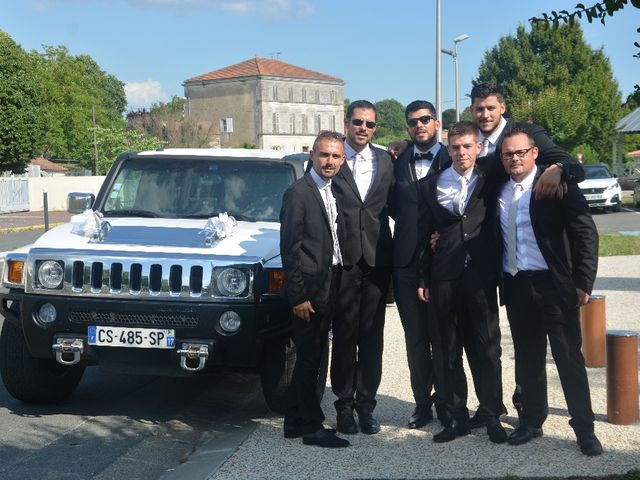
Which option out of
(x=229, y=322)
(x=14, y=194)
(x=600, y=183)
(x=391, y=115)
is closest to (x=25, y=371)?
(x=229, y=322)

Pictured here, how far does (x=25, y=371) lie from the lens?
712 centimetres

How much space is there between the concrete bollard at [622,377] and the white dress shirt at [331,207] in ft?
6.06

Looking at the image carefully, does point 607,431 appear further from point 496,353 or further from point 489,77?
point 489,77

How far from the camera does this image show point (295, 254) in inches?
237

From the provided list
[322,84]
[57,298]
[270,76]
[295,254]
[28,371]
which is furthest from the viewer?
[322,84]

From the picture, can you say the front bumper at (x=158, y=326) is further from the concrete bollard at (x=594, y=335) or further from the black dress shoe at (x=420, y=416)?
the concrete bollard at (x=594, y=335)

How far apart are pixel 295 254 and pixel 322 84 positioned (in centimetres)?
12599

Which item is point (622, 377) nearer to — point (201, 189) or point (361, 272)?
point (361, 272)

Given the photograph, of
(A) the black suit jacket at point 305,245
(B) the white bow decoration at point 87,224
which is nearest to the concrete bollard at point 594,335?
(A) the black suit jacket at point 305,245

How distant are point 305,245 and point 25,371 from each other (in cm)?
249

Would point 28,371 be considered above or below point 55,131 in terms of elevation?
below

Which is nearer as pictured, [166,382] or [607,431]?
[607,431]

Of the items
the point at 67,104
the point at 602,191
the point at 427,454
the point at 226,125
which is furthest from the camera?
the point at 226,125

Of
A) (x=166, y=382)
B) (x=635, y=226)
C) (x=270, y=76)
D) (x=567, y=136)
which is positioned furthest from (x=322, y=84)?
(x=166, y=382)
